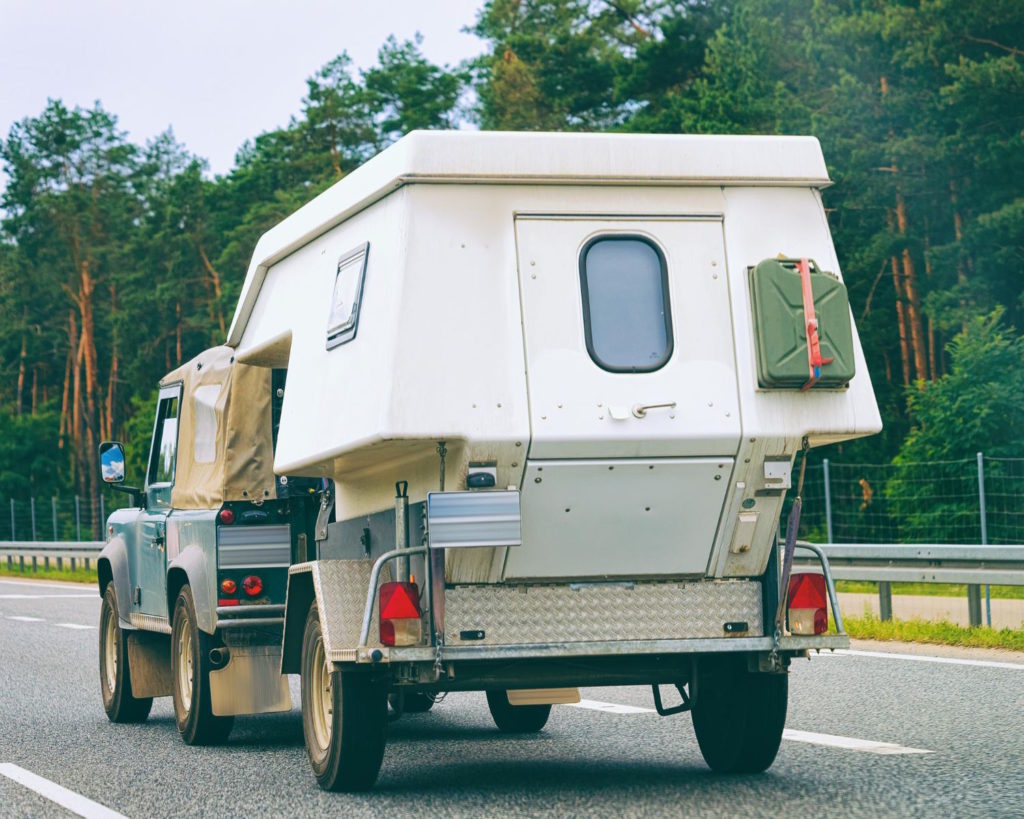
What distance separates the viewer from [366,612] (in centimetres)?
746

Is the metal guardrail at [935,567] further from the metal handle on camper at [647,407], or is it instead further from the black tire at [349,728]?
the metal handle on camper at [647,407]

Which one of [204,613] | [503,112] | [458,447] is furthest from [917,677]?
[503,112]

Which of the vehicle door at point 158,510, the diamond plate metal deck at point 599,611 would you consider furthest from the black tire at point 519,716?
the diamond plate metal deck at point 599,611

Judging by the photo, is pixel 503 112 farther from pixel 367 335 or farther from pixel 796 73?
pixel 367 335

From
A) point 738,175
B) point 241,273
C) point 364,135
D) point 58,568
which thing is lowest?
point 58,568

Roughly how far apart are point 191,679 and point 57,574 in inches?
1192

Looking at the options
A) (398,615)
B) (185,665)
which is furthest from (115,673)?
(398,615)

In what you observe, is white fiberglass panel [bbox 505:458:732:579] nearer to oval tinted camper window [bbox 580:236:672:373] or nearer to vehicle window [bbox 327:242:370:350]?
oval tinted camper window [bbox 580:236:672:373]

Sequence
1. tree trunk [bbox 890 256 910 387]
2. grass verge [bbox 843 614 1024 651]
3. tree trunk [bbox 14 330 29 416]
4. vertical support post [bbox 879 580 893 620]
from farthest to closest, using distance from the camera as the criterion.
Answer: tree trunk [bbox 14 330 29 416], tree trunk [bbox 890 256 910 387], vertical support post [bbox 879 580 893 620], grass verge [bbox 843 614 1024 651]

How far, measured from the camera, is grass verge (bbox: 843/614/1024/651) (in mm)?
14453

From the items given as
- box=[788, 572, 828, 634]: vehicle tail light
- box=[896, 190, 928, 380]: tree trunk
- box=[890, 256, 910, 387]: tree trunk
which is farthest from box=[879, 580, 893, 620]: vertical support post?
box=[890, 256, 910, 387]: tree trunk

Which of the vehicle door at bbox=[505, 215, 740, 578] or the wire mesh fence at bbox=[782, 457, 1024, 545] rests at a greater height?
the vehicle door at bbox=[505, 215, 740, 578]

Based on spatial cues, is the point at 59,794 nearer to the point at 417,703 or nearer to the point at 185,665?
the point at 185,665

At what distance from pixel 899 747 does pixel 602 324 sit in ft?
9.69
